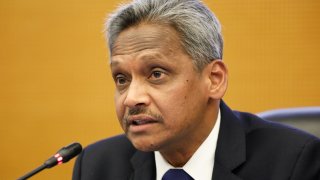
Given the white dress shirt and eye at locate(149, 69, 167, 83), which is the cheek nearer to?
eye at locate(149, 69, 167, 83)

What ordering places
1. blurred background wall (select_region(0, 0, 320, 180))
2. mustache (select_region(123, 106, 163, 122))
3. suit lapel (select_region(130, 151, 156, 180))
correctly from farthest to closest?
blurred background wall (select_region(0, 0, 320, 180)) < suit lapel (select_region(130, 151, 156, 180)) < mustache (select_region(123, 106, 163, 122))

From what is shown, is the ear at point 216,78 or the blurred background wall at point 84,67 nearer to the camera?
the ear at point 216,78

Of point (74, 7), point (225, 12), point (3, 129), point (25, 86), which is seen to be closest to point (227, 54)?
point (225, 12)

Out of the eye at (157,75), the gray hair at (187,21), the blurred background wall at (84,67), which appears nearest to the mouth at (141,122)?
the eye at (157,75)

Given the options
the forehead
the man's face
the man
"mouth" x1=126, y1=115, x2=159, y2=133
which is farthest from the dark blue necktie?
the forehead

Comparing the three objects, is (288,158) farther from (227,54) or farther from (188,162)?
(227,54)

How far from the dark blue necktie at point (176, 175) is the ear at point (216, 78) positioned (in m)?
0.24

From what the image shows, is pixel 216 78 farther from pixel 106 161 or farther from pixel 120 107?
pixel 106 161

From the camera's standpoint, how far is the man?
134 cm

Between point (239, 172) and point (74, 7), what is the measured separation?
76.5 inches

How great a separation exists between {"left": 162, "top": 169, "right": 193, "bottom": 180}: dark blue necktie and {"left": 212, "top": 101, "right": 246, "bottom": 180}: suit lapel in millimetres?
88

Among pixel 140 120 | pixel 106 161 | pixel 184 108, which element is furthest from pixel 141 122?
pixel 106 161

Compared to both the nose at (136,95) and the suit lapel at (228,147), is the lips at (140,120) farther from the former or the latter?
the suit lapel at (228,147)

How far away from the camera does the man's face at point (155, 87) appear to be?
1317 mm
